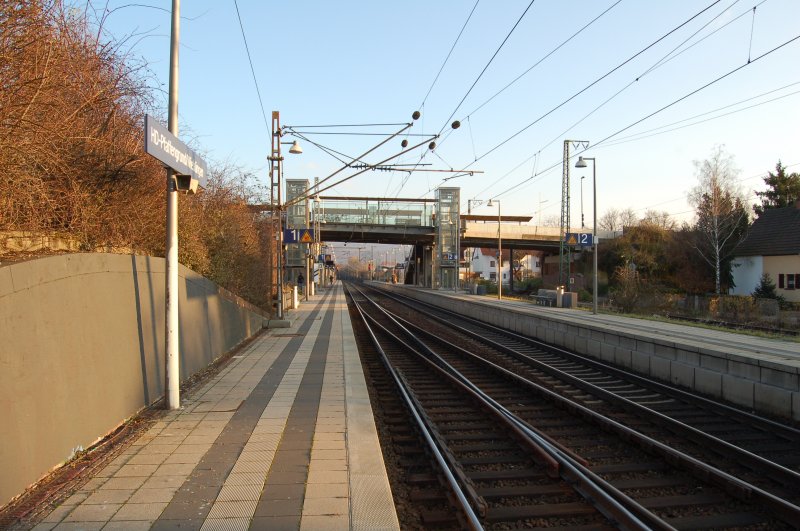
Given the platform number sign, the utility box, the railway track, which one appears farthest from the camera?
the utility box

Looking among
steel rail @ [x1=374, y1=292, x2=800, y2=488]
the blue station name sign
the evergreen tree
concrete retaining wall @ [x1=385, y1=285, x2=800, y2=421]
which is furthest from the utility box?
the evergreen tree

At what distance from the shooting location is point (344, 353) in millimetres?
13250

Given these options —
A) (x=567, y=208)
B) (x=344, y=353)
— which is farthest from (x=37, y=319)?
(x=567, y=208)

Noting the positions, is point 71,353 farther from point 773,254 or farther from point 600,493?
point 773,254

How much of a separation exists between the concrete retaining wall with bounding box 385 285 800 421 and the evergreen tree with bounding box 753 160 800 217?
42316mm

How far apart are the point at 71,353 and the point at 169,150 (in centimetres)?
254

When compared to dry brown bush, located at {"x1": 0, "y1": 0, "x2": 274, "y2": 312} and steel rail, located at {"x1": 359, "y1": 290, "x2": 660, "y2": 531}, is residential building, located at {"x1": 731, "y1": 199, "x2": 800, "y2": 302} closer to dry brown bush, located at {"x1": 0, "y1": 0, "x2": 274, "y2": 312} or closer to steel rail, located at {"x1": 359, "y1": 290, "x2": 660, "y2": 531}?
steel rail, located at {"x1": 359, "y1": 290, "x2": 660, "y2": 531}

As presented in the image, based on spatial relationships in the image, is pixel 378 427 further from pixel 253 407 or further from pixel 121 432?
pixel 121 432

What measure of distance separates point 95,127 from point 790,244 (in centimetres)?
4221

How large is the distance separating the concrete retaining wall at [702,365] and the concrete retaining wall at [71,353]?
8970 millimetres

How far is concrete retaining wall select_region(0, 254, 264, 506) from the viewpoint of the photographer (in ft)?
13.2

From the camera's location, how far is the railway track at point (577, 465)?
4441mm

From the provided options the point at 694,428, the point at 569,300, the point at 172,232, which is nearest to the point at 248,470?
the point at 172,232

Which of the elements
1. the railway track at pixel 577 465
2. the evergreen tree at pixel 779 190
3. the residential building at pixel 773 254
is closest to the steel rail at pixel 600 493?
the railway track at pixel 577 465
